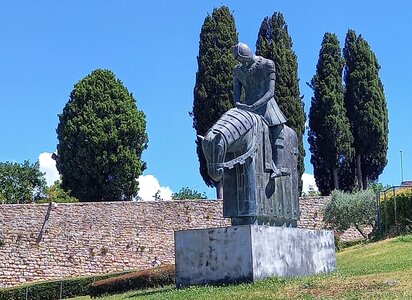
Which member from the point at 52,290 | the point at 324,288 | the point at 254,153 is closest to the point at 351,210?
the point at 52,290

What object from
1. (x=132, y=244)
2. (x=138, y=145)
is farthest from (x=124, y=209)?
(x=138, y=145)

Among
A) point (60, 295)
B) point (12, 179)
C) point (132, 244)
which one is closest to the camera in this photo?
point (60, 295)

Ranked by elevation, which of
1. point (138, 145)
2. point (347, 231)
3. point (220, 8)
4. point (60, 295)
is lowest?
Result: point (60, 295)

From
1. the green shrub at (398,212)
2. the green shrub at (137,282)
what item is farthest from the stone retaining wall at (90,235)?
the green shrub at (137,282)

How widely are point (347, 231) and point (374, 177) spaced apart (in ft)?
29.9

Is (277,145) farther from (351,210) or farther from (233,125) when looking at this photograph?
(351,210)

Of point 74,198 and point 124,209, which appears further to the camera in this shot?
point 74,198

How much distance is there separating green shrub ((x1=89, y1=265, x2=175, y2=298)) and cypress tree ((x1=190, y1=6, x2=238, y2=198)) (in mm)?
15837

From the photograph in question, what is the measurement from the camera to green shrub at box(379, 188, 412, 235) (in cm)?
2334

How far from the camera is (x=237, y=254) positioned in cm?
1146

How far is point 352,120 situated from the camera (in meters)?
38.5

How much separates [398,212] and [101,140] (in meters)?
17.6

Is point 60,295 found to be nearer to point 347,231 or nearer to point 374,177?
point 347,231

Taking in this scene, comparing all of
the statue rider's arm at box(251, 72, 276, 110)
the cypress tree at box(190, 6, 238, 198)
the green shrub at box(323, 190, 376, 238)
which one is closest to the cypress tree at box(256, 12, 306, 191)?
the cypress tree at box(190, 6, 238, 198)
